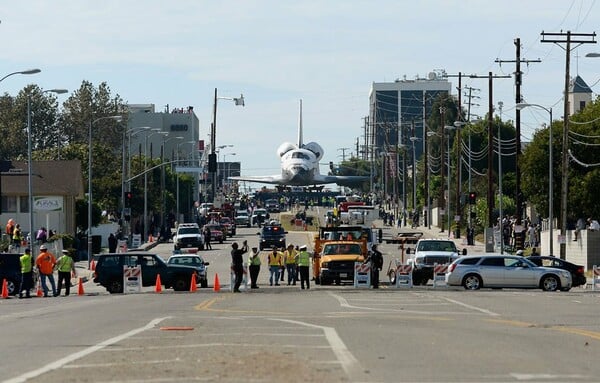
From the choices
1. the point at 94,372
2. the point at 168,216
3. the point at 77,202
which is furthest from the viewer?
the point at 168,216

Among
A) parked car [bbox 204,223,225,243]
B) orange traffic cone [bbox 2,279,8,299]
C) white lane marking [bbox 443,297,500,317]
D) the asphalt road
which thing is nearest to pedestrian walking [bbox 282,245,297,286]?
the asphalt road

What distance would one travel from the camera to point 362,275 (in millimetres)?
48500

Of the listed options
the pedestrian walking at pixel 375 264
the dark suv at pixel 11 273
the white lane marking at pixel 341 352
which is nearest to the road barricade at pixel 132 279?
the dark suv at pixel 11 273

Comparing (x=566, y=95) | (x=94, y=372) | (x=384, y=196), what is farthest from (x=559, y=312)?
(x=384, y=196)

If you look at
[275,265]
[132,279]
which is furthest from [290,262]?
[132,279]

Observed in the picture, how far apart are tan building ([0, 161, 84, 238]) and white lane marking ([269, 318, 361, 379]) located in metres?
56.9

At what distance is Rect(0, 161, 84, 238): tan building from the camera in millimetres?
82500

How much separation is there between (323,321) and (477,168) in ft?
388

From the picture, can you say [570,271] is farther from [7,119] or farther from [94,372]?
[7,119]

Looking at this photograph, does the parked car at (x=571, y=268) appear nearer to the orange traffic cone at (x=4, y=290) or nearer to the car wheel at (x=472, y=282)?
the car wheel at (x=472, y=282)

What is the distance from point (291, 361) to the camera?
17.5 metres

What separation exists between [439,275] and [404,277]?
4.89ft

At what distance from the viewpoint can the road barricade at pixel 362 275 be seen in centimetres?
4812

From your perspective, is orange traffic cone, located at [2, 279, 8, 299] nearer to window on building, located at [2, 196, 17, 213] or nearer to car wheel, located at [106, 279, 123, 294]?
car wheel, located at [106, 279, 123, 294]
